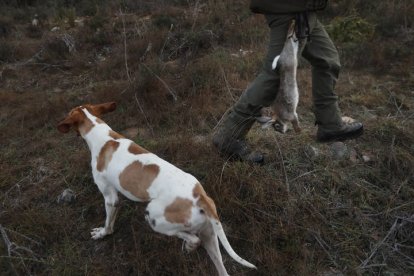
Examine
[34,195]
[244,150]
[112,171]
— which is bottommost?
[34,195]

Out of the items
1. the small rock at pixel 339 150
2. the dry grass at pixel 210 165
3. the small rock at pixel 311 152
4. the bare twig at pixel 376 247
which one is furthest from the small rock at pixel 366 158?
the bare twig at pixel 376 247

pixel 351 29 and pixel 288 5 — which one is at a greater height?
pixel 288 5

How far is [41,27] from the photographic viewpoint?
26.6ft

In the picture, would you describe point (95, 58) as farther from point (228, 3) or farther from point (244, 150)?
point (244, 150)

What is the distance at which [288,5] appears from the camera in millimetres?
3086

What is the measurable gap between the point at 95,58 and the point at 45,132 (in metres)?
2.29

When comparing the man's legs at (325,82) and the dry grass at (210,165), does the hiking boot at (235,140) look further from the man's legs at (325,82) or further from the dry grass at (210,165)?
the man's legs at (325,82)

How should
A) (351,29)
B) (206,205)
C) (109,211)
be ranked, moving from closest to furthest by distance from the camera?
(206,205), (109,211), (351,29)

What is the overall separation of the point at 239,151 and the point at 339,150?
99cm

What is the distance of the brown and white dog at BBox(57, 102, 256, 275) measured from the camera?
2.51 m

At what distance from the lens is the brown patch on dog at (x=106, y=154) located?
9.93ft

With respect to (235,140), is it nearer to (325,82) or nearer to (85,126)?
(325,82)

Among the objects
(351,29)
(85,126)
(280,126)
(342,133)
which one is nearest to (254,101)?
(280,126)

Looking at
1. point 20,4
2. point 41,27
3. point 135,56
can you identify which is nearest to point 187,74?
point 135,56
